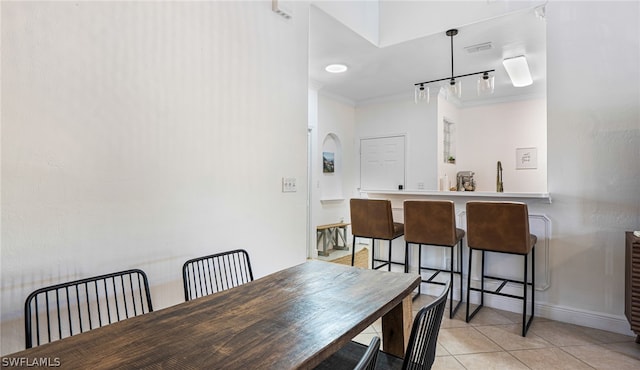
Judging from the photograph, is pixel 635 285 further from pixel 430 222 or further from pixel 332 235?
pixel 332 235

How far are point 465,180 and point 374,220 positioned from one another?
3.48 meters

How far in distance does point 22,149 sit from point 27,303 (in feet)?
1.94

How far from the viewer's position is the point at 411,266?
3449 mm

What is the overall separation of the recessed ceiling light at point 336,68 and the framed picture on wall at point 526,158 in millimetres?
3541

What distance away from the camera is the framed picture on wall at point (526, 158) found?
559 cm

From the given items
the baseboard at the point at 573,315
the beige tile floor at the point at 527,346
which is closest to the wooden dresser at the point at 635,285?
the beige tile floor at the point at 527,346

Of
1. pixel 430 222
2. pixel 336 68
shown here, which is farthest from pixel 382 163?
pixel 430 222

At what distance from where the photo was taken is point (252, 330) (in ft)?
3.30

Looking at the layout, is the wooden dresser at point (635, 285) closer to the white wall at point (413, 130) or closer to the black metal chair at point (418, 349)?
the black metal chair at point (418, 349)

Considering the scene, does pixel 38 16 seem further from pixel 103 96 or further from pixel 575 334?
pixel 575 334

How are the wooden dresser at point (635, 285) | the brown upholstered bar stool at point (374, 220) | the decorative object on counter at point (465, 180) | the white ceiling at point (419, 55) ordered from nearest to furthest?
the wooden dresser at point (635, 285) → the brown upholstered bar stool at point (374, 220) → the white ceiling at point (419, 55) → the decorative object on counter at point (465, 180)

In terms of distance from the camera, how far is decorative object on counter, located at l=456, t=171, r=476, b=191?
5.70m

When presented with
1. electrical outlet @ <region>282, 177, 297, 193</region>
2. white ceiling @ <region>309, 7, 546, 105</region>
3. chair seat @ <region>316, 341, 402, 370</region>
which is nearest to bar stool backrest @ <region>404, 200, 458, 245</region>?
electrical outlet @ <region>282, 177, 297, 193</region>

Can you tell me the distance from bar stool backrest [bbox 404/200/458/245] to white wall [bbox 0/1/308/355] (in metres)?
1.08
